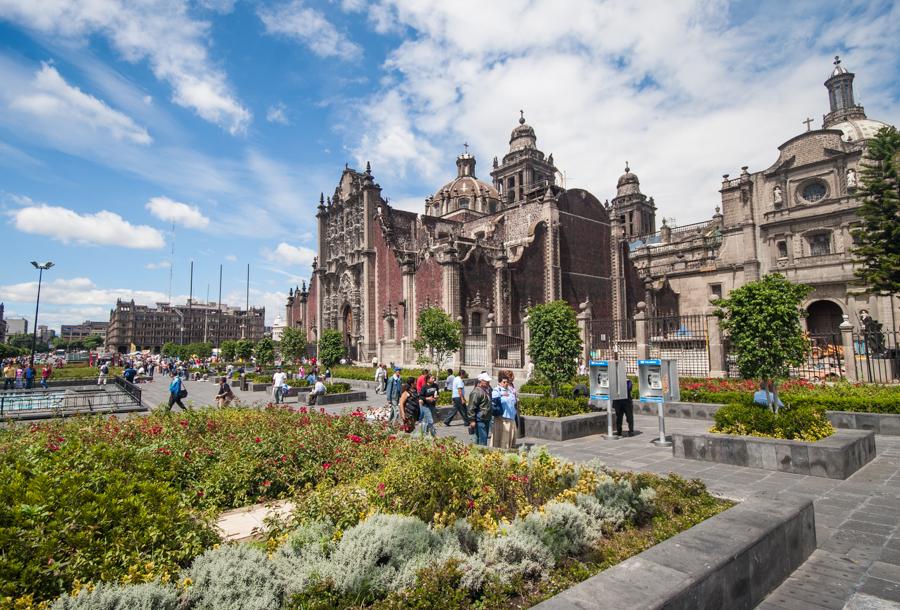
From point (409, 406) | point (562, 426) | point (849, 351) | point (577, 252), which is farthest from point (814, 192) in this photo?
point (409, 406)

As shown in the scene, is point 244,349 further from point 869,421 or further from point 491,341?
point 869,421

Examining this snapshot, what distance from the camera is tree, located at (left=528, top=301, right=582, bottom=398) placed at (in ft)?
46.5

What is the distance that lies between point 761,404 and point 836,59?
52.1 meters

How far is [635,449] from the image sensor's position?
1011 cm

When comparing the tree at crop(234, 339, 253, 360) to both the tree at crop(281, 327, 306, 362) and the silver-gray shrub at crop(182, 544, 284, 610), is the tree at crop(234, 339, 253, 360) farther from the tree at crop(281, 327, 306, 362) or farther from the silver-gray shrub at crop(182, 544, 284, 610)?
the silver-gray shrub at crop(182, 544, 284, 610)

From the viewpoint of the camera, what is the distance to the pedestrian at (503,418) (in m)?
9.54

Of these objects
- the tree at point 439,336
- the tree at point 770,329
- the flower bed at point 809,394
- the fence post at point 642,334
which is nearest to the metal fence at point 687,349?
the fence post at point 642,334

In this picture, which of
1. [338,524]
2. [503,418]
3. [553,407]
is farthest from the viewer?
[553,407]

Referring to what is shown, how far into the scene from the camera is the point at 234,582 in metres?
3.25

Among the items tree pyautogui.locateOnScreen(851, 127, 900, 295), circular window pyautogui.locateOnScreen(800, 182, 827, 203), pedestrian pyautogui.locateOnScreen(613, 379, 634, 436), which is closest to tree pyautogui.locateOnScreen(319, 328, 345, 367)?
pedestrian pyautogui.locateOnScreen(613, 379, 634, 436)

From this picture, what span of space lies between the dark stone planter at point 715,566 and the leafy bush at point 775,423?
3.80 meters

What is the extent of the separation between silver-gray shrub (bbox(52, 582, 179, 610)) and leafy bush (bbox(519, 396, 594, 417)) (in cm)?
982

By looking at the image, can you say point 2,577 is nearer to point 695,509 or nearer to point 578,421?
point 695,509

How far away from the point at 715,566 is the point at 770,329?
9.17m
